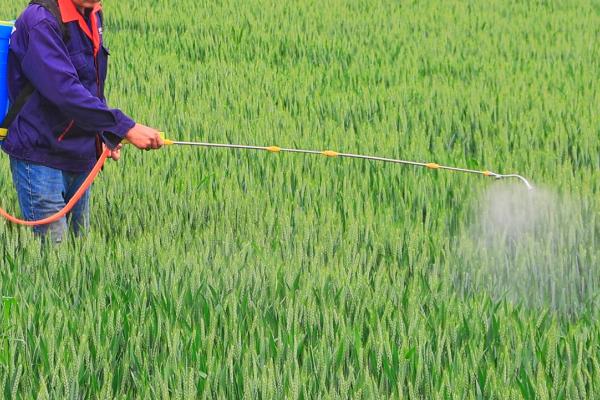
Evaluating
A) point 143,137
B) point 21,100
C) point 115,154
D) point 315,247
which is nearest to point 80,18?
point 21,100

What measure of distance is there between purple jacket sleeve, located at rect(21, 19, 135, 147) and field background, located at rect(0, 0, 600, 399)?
46cm

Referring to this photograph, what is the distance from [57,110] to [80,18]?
325 millimetres

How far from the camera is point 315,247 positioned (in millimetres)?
3820

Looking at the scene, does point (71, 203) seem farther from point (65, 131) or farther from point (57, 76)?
point (57, 76)

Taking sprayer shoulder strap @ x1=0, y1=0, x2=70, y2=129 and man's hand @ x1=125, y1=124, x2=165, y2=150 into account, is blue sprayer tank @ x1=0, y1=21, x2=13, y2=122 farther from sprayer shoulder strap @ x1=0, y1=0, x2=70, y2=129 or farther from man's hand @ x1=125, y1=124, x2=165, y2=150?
man's hand @ x1=125, y1=124, x2=165, y2=150

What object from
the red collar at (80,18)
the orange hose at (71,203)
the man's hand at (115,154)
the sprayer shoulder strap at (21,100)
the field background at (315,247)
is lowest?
the field background at (315,247)

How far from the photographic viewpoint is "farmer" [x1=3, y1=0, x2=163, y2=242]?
358 cm

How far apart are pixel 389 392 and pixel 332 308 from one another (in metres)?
0.42

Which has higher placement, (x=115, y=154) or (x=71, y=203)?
(x=115, y=154)

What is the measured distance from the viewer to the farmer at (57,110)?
11.7 feet

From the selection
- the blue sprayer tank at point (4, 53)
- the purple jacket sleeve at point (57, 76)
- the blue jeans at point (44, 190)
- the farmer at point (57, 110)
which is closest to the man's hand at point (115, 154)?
the farmer at point (57, 110)

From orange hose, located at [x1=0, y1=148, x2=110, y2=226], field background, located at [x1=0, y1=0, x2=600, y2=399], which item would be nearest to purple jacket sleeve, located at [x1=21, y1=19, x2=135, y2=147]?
orange hose, located at [x1=0, y1=148, x2=110, y2=226]

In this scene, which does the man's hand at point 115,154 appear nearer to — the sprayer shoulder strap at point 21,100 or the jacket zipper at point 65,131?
the jacket zipper at point 65,131

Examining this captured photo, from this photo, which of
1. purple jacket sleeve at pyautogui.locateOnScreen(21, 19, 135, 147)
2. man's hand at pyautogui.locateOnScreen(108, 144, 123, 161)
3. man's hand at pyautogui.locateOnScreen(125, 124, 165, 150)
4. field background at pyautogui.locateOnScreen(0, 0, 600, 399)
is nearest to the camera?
field background at pyautogui.locateOnScreen(0, 0, 600, 399)
